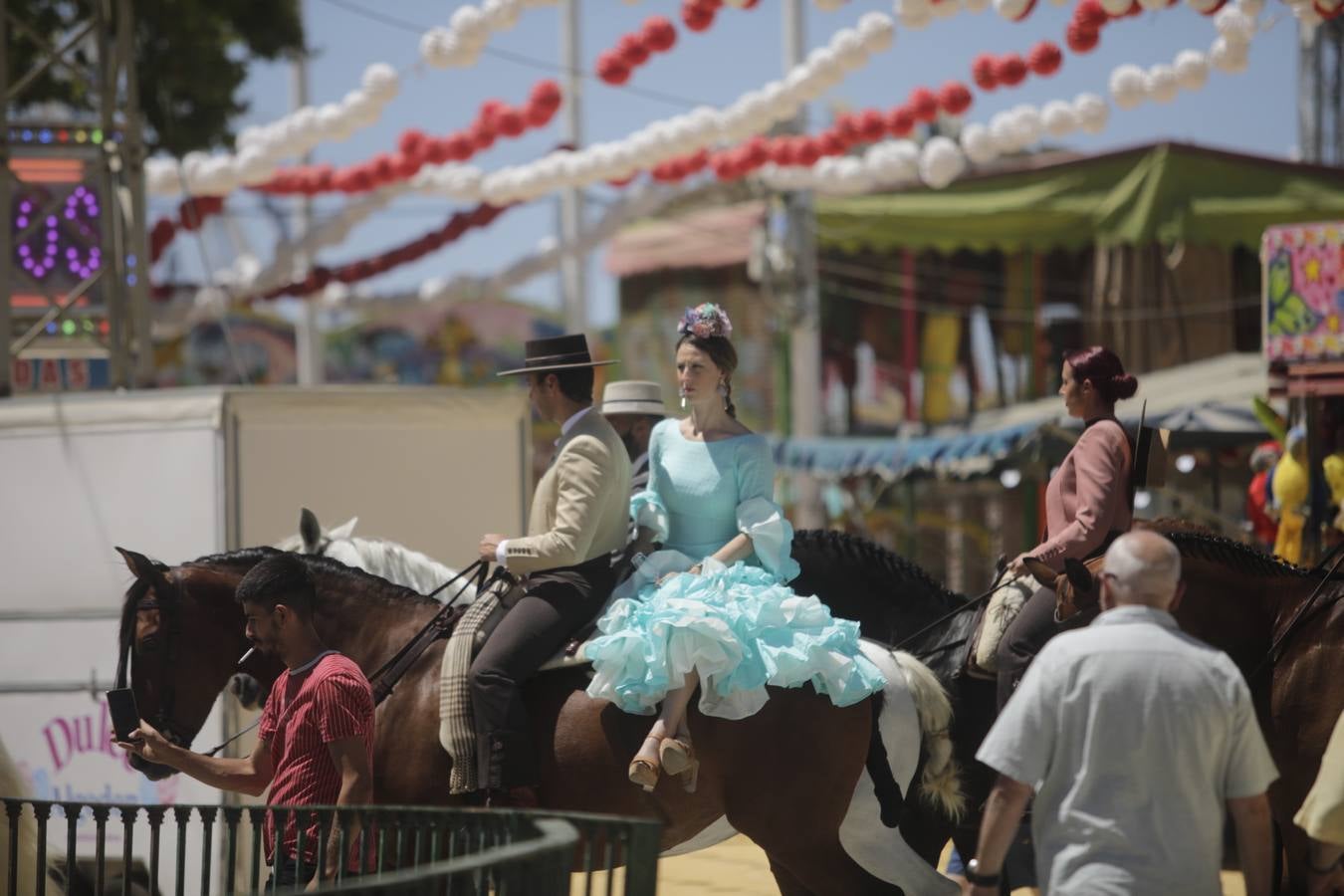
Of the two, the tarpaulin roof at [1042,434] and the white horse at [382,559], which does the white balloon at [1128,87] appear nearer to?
the tarpaulin roof at [1042,434]

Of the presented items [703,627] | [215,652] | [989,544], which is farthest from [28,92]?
[703,627]

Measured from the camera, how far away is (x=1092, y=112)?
14.6 meters

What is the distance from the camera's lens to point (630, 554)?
244 inches

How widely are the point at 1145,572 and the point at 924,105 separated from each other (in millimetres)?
11753

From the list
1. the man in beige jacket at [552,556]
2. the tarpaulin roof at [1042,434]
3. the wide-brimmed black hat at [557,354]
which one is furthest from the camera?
the tarpaulin roof at [1042,434]

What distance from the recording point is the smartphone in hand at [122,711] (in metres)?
5.89

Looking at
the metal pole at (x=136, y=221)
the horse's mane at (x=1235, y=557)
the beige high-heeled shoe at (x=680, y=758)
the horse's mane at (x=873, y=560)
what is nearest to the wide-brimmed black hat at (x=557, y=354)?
the beige high-heeled shoe at (x=680, y=758)

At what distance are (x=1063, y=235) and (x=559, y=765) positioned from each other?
16636 millimetres

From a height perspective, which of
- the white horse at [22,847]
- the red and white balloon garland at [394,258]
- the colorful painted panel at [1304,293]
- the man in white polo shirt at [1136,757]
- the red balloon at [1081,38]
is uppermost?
the red balloon at [1081,38]

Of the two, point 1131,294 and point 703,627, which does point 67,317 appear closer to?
point 703,627

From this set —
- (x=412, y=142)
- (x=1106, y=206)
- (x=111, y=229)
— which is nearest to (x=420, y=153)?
(x=412, y=142)

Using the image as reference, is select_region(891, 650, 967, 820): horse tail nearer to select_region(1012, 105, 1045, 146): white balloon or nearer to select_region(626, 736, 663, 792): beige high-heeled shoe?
select_region(626, 736, 663, 792): beige high-heeled shoe

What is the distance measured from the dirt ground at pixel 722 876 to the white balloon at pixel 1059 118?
7.28m

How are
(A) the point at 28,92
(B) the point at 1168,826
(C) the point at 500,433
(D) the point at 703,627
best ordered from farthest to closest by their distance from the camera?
1. (A) the point at 28,92
2. (C) the point at 500,433
3. (D) the point at 703,627
4. (B) the point at 1168,826
